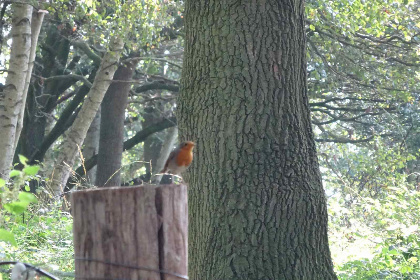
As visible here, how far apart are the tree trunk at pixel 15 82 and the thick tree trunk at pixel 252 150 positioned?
198 inches

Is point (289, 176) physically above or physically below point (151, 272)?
above

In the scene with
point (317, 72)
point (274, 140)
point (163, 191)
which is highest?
point (317, 72)

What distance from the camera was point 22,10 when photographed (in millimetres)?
8977

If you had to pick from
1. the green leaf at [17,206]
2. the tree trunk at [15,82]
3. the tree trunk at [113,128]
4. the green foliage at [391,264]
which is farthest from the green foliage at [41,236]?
the tree trunk at [113,128]

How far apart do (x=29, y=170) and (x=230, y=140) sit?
2.44 meters

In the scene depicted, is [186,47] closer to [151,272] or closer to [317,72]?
[151,272]

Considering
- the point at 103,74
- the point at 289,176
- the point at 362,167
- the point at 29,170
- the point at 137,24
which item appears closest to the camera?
the point at 29,170

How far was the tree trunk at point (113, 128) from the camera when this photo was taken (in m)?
14.5

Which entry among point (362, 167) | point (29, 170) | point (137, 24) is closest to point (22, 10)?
point (137, 24)

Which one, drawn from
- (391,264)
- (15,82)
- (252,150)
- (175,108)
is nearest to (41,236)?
(252,150)

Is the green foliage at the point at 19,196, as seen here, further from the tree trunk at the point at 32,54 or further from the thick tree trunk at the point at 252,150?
the tree trunk at the point at 32,54

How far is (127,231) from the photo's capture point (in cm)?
211

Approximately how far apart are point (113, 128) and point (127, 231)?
41.8 feet

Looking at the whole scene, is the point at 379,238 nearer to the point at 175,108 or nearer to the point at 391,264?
the point at 391,264
